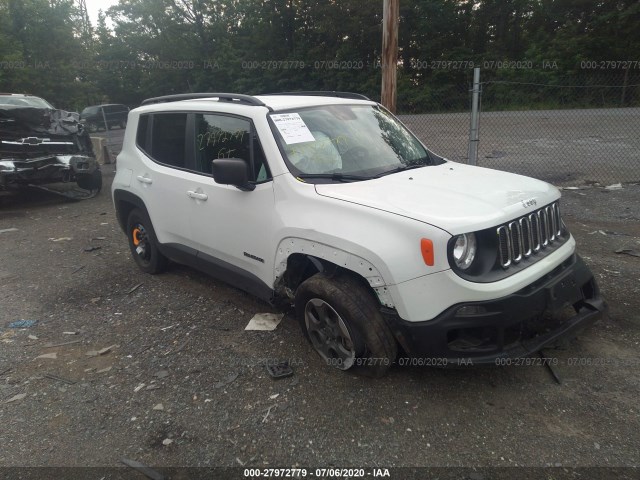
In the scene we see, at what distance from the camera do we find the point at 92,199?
31.5ft

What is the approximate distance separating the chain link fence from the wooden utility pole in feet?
8.73

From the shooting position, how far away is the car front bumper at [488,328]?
262 centimetres

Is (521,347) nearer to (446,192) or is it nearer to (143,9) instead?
(446,192)

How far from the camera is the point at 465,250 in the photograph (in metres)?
2.70

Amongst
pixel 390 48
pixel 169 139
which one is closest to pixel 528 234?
pixel 169 139

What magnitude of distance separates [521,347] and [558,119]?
1683cm

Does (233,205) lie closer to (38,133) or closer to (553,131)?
(38,133)

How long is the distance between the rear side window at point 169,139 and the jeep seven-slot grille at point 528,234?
9.30 feet

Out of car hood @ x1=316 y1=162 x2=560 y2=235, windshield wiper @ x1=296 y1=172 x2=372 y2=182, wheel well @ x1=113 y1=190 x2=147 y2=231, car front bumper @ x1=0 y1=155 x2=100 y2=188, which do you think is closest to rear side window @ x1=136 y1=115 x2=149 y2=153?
wheel well @ x1=113 y1=190 x2=147 y2=231

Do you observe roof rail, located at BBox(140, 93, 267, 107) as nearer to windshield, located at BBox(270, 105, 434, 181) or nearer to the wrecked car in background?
windshield, located at BBox(270, 105, 434, 181)

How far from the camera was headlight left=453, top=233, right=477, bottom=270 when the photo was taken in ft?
8.75

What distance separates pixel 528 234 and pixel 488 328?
0.70m

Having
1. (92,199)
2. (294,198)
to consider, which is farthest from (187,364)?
(92,199)

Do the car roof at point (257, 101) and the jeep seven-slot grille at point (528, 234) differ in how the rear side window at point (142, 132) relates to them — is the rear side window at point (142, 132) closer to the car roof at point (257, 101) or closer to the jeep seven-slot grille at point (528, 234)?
the car roof at point (257, 101)
